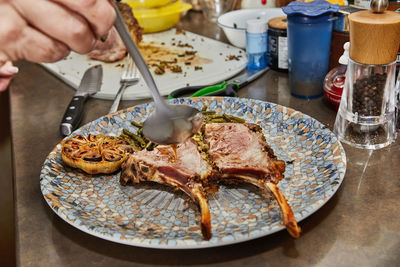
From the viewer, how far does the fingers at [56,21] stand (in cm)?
78

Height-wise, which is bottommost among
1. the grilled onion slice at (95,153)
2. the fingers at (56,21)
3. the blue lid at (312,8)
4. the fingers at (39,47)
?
the grilled onion slice at (95,153)

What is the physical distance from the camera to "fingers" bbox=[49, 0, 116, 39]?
0.78 meters

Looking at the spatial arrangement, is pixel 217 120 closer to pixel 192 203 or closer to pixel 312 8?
pixel 192 203

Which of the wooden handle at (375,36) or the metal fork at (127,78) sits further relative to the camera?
the metal fork at (127,78)

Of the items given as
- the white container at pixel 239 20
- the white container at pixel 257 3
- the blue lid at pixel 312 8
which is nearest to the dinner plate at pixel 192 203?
the blue lid at pixel 312 8

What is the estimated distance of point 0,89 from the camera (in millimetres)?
1078

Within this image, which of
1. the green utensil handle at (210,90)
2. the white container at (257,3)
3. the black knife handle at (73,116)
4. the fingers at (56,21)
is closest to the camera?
the fingers at (56,21)

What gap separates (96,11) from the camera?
798mm

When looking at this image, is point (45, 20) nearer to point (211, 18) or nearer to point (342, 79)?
point (342, 79)

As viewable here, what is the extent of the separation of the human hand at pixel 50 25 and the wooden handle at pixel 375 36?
24.3 inches

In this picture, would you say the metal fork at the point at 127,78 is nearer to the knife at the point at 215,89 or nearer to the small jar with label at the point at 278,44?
the knife at the point at 215,89

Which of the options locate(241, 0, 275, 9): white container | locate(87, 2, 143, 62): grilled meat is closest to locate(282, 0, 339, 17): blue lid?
locate(241, 0, 275, 9): white container

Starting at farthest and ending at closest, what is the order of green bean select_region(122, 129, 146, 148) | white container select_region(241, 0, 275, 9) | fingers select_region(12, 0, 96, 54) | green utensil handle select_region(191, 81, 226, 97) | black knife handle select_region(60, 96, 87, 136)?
white container select_region(241, 0, 275, 9) < green utensil handle select_region(191, 81, 226, 97) < black knife handle select_region(60, 96, 87, 136) < green bean select_region(122, 129, 146, 148) < fingers select_region(12, 0, 96, 54)

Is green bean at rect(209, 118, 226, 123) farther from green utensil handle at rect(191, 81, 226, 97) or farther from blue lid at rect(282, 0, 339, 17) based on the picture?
blue lid at rect(282, 0, 339, 17)
